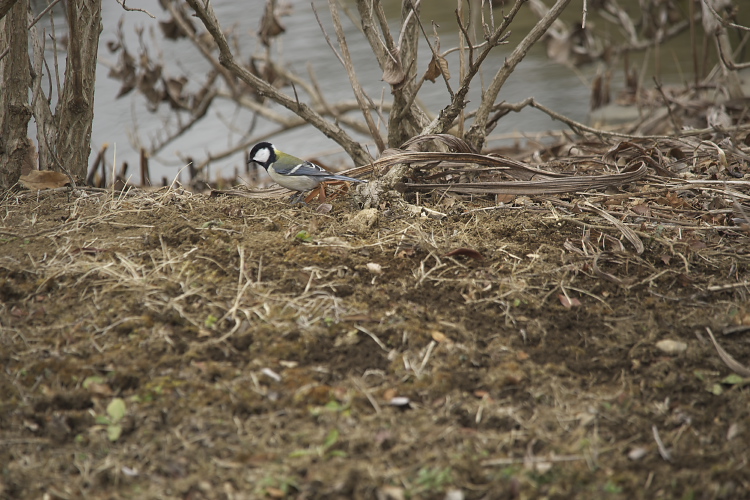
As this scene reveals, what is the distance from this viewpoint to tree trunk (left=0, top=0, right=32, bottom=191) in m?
3.42

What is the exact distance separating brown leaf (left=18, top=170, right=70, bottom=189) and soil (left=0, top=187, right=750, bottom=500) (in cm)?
45

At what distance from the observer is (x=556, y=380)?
6.98ft

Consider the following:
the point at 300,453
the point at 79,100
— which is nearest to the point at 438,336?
the point at 300,453

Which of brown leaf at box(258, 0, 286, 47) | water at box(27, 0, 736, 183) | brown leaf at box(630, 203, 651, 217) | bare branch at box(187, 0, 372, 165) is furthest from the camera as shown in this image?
water at box(27, 0, 736, 183)

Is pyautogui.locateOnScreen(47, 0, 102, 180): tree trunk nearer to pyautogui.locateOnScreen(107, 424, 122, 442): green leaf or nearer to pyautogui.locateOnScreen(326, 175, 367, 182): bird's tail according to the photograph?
pyautogui.locateOnScreen(326, 175, 367, 182): bird's tail

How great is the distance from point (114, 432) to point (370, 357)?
837 millimetres

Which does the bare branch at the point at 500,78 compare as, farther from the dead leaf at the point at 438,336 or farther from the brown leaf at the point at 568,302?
the dead leaf at the point at 438,336

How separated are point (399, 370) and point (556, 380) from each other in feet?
1.71

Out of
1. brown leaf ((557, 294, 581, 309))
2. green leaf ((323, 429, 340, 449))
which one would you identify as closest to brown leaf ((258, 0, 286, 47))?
brown leaf ((557, 294, 581, 309))

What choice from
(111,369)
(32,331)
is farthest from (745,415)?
(32,331)

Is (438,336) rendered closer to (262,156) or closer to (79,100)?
(262,156)

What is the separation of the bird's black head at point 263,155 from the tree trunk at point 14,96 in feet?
4.24

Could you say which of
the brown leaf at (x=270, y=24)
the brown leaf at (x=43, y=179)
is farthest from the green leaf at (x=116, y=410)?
the brown leaf at (x=270, y=24)

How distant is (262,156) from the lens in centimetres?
411
